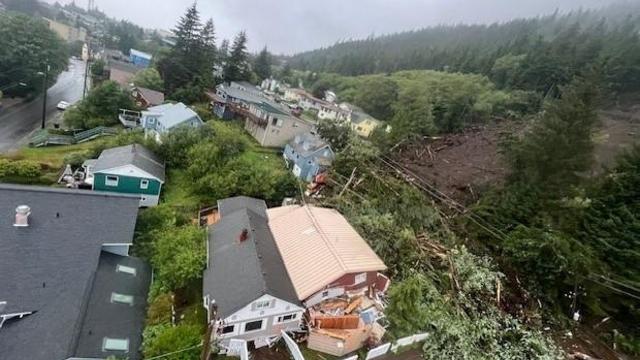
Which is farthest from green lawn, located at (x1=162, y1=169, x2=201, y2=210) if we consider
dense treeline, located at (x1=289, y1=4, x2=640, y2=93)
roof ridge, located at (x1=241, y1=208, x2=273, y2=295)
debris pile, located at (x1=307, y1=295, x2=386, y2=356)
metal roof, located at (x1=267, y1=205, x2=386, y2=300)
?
dense treeline, located at (x1=289, y1=4, x2=640, y2=93)

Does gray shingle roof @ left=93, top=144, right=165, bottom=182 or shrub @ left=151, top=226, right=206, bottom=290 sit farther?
gray shingle roof @ left=93, top=144, right=165, bottom=182

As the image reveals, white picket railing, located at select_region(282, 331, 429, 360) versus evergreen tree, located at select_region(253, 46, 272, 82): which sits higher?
evergreen tree, located at select_region(253, 46, 272, 82)

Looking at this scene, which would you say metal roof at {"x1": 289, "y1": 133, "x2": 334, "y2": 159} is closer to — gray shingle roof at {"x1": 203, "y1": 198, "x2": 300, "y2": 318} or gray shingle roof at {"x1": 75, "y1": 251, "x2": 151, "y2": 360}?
gray shingle roof at {"x1": 203, "y1": 198, "x2": 300, "y2": 318}

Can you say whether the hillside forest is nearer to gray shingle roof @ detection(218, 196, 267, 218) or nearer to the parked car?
gray shingle roof @ detection(218, 196, 267, 218)

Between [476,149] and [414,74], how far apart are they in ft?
190

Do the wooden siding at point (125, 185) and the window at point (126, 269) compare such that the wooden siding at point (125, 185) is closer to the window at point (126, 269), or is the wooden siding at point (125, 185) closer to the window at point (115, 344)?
the window at point (126, 269)

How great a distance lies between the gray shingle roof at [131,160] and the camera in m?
22.8

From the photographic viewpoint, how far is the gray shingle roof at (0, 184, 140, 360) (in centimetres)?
1182

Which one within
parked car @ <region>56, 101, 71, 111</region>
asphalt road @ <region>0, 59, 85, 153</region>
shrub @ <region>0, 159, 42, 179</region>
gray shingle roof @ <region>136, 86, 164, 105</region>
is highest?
gray shingle roof @ <region>136, 86, 164, 105</region>

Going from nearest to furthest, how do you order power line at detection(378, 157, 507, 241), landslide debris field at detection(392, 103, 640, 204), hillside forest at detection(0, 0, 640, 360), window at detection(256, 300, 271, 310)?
window at detection(256, 300, 271, 310) → hillside forest at detection(0, 0, 640, 360) → power line at detection(378, 157, 507, 241) → landslide debris field at detection(392, 103, 640, 204)

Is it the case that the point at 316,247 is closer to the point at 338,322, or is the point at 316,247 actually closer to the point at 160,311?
the point at 338,322

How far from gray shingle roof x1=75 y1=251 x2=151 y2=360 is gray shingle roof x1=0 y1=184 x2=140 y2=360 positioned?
0.36 metres

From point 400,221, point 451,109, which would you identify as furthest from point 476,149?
point 400,221

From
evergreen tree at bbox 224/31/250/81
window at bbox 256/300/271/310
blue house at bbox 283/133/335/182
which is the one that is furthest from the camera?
evergreen tree at bbox 224/31/250/81
